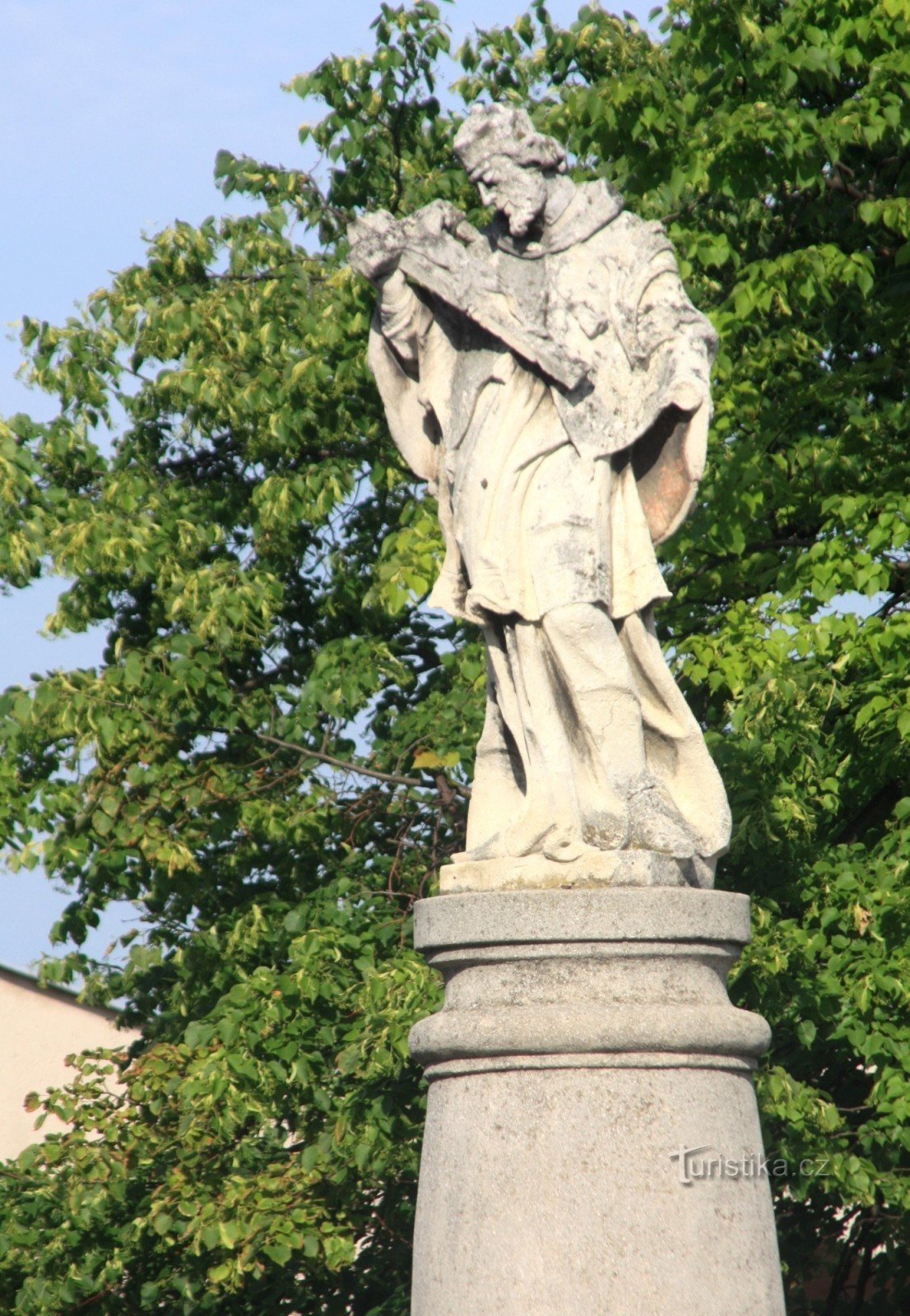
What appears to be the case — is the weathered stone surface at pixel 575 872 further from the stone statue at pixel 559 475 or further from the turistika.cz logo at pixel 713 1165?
the turistika.cz logo at pixel 713 1165

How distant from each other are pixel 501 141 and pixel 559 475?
948 mm

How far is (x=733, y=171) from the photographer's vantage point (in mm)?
8039

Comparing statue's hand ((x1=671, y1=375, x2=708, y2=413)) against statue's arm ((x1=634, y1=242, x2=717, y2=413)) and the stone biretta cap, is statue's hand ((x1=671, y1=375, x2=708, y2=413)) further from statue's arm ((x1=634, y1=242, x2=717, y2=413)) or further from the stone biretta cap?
the stone biretta cap

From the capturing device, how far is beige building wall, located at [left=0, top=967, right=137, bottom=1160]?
14086 millimetres

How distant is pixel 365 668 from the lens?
8906 millimetres

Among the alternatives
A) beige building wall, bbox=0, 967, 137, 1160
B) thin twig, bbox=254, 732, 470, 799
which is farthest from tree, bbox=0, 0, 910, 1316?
beige building wall, bbox=0, 967, 137, 1160

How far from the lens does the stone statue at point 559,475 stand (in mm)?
5109

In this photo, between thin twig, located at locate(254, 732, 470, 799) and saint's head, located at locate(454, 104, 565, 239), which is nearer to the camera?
saint's head, located at locate(454, 104, 565, 239)

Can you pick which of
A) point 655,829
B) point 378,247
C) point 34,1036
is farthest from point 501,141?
point 34,1036

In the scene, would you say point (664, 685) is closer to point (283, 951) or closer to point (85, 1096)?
point (283, 951)

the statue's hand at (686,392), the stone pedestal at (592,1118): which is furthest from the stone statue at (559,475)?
the stone pedestal at (592,1118)

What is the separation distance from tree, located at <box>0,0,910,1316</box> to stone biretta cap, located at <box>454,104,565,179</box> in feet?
8.67

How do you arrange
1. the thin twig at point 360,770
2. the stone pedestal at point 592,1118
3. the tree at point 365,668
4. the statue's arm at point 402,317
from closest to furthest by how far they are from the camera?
1. the stone pedestal at point 592,1118
2. the statue's arm at point 402,317
3. the tree at point 365,668
4. the thin twig at point 360,770

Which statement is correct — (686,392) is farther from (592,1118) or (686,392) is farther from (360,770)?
(360,770)
